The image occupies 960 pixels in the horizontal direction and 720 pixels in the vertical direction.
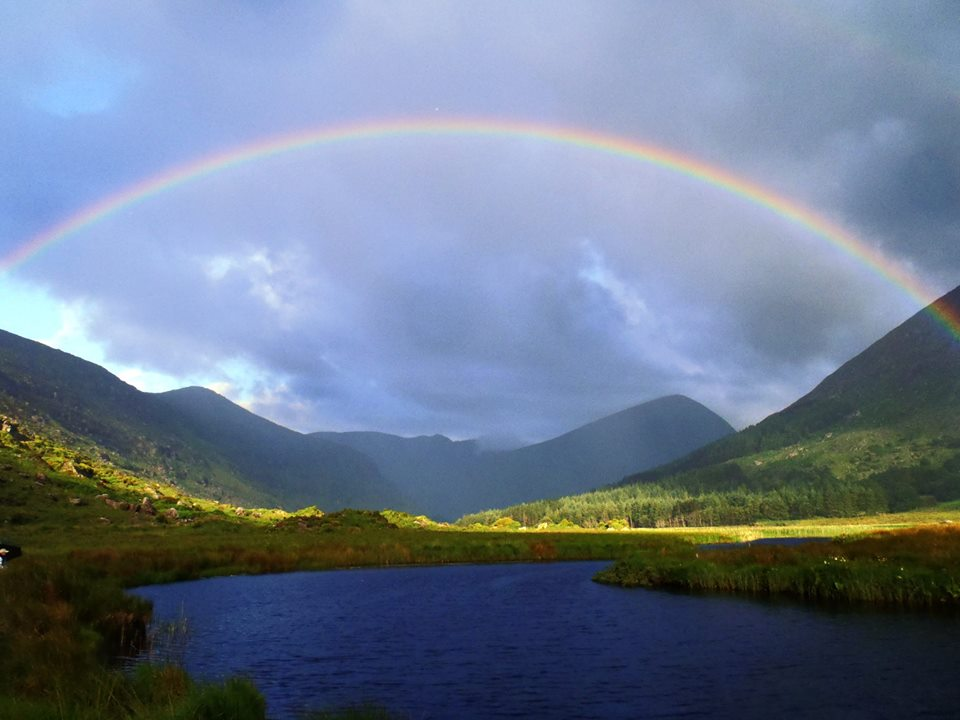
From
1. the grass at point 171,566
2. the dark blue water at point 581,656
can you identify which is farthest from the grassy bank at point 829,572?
the dark blue water at point 581,656

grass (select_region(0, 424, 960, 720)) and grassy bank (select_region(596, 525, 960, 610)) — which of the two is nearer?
grass (select_region(0, 424, 960, 720))

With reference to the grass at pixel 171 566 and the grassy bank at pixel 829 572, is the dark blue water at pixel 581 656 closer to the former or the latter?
the grassy bank at pixel 829 572

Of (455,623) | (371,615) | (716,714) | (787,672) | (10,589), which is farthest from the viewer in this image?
(371,615)

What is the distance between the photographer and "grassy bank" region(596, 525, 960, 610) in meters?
41.1

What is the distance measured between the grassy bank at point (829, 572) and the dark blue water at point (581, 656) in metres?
4.53

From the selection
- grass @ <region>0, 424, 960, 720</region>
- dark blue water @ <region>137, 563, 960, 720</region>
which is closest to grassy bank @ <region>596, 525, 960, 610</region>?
grass @ <region>0, 424, 960, 720</region>

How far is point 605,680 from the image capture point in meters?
27.5

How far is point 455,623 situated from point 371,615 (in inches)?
300

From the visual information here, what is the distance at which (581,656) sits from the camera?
3228cm

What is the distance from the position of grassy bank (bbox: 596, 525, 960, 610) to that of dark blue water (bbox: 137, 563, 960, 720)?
14.9 ft

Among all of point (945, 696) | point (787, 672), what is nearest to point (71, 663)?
point (787, 672)

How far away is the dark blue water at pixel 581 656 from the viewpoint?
23812 millimetres

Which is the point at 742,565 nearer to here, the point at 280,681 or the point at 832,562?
the point at 832,562

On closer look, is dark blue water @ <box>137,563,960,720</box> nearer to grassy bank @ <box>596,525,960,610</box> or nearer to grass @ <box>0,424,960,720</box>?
grassy bank @ <box>596,525,960,610</box>
